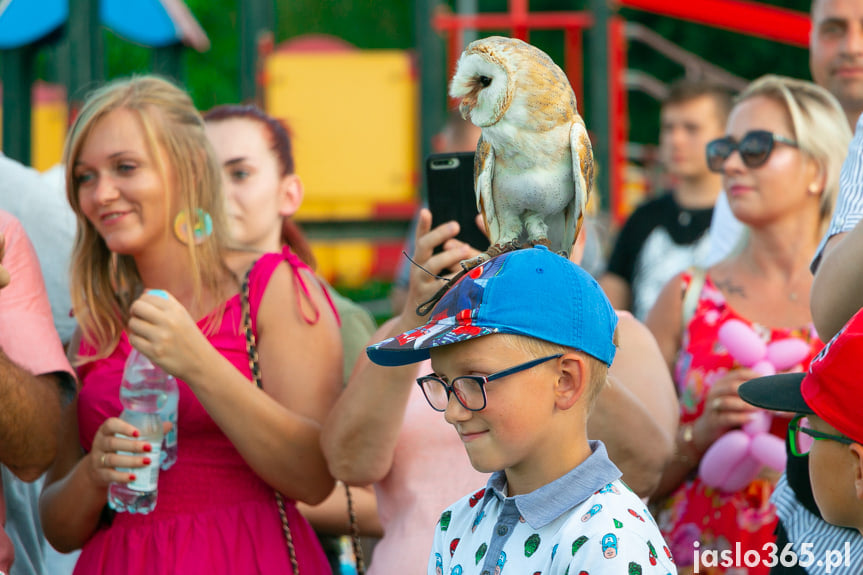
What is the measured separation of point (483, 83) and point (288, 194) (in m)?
1.77

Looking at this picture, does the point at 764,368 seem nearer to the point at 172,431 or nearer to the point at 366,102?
the point at 172,431

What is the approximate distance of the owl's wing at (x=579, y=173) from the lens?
1.59 metres

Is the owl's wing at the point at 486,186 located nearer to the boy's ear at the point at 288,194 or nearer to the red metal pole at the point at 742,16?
the boy's ear at the point at 288,194

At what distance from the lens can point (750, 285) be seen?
2.86 m

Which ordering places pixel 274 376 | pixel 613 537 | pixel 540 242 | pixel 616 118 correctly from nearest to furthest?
pixel 613 537
pixel 540 242
pixel 274 376
pixel 616 118

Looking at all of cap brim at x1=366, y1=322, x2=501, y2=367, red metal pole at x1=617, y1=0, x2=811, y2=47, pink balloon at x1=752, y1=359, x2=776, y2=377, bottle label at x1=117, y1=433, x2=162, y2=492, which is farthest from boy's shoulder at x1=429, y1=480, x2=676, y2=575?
red metal pole at x1=617, y1=0, x2=811, y2=47

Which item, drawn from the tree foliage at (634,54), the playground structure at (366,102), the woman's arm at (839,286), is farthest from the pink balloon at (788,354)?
the tree foliage at (634,54)

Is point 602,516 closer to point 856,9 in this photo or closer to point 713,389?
point 713,389

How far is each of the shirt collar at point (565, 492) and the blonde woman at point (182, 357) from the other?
788mm

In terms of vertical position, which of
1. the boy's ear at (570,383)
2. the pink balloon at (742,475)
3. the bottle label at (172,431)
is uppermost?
the boy's ear at (570,383)

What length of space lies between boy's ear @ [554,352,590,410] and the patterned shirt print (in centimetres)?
11

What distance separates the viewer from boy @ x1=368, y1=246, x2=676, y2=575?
4.81ft

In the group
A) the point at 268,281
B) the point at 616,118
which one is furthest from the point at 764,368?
the point at 616,118

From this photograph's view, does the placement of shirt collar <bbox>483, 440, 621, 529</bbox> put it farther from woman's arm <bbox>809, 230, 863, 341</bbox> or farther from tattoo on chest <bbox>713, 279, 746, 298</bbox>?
tattoo on chest <bbox>713, 279, 746, 298</bbox>
